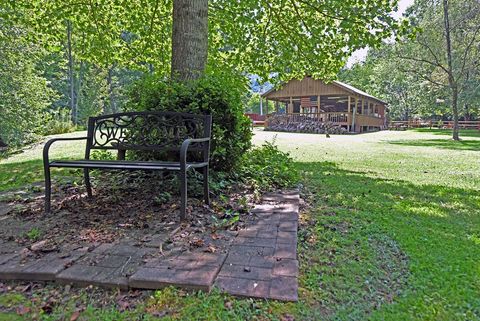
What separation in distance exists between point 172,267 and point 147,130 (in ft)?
6.67

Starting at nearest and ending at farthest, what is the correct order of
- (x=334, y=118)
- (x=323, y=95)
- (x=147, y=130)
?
(x=147, y=130) < (x=334, y=118) < (x=323, y=95)

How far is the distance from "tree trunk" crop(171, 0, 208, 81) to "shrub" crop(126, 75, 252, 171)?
0.36 metres

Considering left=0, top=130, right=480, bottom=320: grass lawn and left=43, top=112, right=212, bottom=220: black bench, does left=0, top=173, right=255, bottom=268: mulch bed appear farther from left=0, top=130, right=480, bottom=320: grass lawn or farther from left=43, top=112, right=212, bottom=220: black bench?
left=0, top=130, right=480, bottom=320: grass lawn

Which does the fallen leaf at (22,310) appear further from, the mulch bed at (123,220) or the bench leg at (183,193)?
the bench leg at (183,193)

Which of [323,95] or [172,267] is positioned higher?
[323,95]

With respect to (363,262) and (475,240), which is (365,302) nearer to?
(363,262)

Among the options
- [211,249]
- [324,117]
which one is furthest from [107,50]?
[324,117]

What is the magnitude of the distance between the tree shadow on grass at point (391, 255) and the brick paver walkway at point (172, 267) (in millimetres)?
A: 181

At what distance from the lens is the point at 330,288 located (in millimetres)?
1885

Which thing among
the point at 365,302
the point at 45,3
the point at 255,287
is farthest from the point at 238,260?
the point at 45,3

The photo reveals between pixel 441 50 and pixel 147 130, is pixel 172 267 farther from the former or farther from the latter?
pixel 441 50

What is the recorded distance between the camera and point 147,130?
143 inches

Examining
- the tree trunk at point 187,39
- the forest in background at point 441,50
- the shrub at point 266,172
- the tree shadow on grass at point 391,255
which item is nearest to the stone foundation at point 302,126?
the forest in background at point 441,50

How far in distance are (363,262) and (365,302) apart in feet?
1.64
